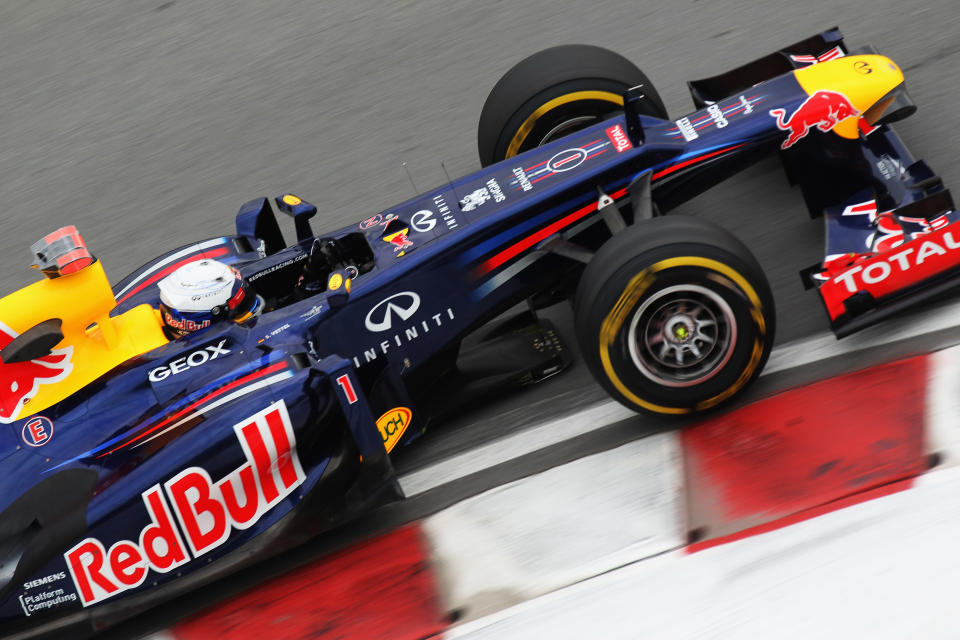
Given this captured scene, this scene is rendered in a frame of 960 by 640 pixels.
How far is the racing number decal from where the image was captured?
4.14 m

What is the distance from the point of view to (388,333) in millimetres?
4547

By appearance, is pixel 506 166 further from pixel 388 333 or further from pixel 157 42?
pixel 157 42

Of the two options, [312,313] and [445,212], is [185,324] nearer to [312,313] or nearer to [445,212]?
[312,313]

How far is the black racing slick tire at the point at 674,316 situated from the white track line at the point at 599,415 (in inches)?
15.7

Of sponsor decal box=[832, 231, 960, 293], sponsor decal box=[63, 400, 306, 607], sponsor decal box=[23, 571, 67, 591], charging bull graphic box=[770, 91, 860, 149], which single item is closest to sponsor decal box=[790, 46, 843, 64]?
charging bull graphic box=[770, 91, 860, 149]

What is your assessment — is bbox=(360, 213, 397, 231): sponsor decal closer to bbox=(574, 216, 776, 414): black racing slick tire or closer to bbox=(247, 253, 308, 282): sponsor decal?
bbox=(247, 253, 308, 282): sponsor decal

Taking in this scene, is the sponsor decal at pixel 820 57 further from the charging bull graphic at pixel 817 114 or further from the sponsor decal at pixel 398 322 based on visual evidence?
the sponsor decal at pixel 398 322

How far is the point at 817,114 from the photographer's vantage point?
467cm

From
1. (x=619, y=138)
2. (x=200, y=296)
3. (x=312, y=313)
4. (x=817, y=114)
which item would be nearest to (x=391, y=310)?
(x=312, y=313)

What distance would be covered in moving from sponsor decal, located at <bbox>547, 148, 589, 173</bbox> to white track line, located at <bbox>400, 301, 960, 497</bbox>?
3.40 ft

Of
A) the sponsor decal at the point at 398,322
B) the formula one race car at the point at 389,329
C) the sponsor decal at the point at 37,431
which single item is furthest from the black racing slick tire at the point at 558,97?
the sponsor decal at the point at 37,431

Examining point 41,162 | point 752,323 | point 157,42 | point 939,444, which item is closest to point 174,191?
point 41,162

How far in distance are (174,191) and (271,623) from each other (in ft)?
12.0

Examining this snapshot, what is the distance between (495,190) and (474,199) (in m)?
0.10
